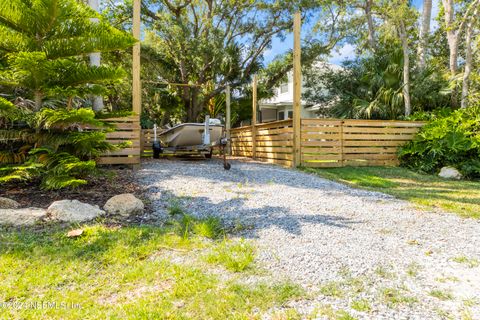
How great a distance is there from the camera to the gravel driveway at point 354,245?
61.4 inches

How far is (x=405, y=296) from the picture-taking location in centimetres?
160

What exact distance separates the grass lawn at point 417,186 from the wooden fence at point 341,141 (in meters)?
0.40

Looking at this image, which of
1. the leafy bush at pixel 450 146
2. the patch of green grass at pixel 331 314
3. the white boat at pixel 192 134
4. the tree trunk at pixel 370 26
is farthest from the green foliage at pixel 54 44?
the tree trunk at pixel 370 26

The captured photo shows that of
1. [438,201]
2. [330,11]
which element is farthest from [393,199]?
[330,11]

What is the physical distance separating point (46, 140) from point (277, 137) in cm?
504

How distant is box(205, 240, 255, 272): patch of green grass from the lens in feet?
6.38

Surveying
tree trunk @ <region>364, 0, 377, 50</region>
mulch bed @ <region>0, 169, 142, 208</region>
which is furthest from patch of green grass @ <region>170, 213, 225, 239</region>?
tree trunk @ <region>364, 0, 377, 50</region>

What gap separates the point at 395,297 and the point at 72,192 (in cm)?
336

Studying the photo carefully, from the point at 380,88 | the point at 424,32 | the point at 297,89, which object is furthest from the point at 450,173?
the point at 424,32

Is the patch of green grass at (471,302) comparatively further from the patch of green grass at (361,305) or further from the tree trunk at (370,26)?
the tree trunk at (370,26)

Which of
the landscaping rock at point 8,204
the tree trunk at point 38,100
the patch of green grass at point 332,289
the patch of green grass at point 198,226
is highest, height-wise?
the tree trunk at point 38,100

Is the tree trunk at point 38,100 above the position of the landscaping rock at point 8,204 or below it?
above

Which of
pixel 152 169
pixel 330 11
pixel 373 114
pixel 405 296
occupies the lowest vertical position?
pixel 405 296

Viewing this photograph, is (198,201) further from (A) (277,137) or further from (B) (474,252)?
(A) (277,137)
